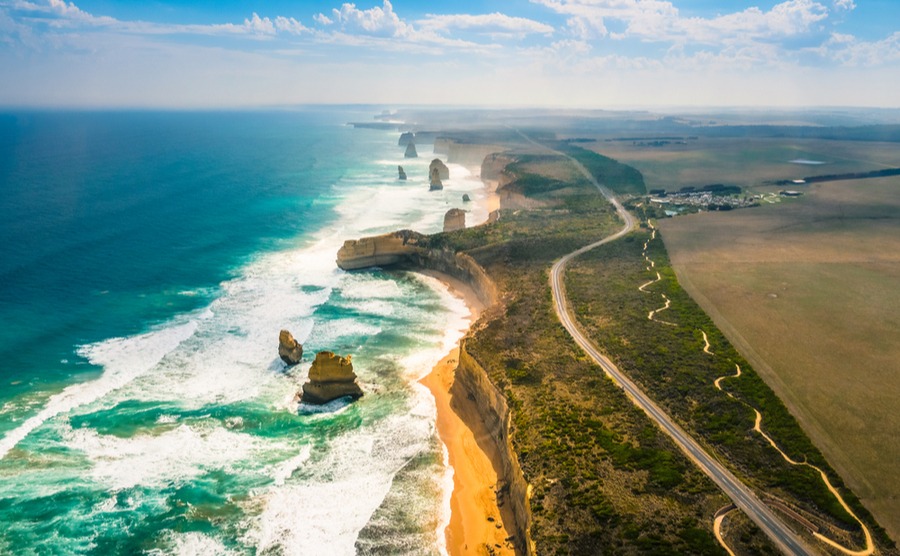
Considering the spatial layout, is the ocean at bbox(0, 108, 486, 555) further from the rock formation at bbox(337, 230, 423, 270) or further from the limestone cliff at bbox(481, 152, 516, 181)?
the limestone cliff at bbox(481, 152, 516, 181)

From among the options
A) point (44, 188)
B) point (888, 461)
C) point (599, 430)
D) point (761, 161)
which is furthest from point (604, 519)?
point (761, 161)

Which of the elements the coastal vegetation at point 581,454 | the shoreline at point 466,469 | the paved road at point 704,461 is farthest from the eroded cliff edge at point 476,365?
the paved road at point 704,461

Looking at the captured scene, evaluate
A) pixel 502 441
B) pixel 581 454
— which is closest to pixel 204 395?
pixel 502 441

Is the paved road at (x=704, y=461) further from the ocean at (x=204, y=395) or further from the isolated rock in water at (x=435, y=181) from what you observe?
the isolated rock in water at (x=435, y=181)

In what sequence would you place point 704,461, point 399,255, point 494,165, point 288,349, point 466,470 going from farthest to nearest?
1. point 494,165
2. point 399,255
3. point 288,349
4. point 466,470
5. point 704,461

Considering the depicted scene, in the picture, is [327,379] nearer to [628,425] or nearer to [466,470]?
[466,470]
